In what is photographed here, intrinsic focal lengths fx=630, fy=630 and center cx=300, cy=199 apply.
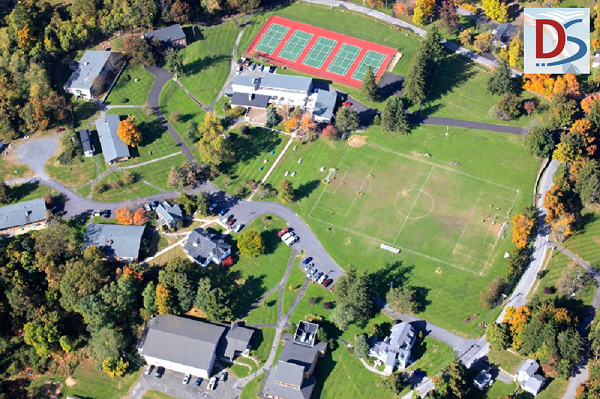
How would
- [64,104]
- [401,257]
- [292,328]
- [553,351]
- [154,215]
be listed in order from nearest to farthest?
[553,351], [292,328], [401,257], [154,215], [64,104]

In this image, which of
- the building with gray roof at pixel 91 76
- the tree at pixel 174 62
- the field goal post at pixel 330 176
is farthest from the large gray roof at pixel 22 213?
the field goal post at pixel 330 176

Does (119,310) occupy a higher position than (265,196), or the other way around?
(265,196)

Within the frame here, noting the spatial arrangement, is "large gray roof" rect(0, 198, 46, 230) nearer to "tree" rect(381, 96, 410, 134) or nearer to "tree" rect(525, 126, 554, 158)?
"tree" rect(381, 96, 410, 134)

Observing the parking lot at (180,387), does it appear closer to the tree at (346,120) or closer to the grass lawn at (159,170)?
the grass lawn at (159,170)

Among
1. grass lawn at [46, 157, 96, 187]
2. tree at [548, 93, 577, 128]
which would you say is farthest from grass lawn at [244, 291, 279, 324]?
tree at [548, 93, 577, 128]

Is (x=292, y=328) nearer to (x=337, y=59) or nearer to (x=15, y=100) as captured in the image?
(x=337, y=59)

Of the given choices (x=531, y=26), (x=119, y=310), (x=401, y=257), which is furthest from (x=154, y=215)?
(x=531, y=26)

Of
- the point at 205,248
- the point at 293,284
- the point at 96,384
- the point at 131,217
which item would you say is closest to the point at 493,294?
the point at 293,284
